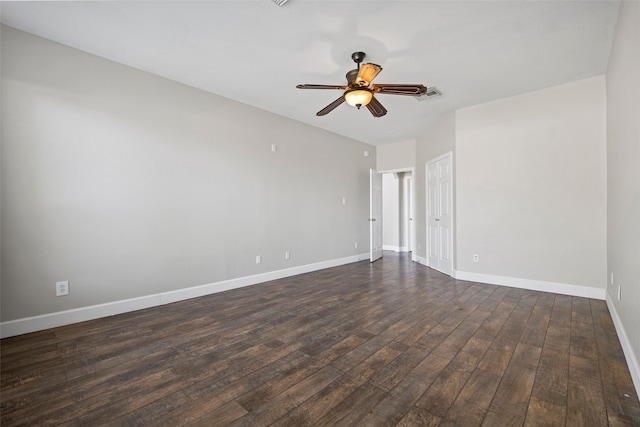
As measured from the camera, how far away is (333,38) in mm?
2621

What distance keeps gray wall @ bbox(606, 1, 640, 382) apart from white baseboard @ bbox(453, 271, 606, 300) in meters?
0.73

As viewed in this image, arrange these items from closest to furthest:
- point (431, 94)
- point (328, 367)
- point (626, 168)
→ point (328, 367)
point (626, 168)
point (431, 94)

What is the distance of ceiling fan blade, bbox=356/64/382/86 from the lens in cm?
245

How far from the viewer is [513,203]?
4066 mm

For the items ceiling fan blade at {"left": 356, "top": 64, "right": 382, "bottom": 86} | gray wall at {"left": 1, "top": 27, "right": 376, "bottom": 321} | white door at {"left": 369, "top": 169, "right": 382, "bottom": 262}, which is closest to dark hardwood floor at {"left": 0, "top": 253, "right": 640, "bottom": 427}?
gray wall at {"left": 1, "top": 27, "right": 376, "bottom": 321}

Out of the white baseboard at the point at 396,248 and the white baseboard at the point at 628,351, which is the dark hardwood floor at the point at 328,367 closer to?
the white baseboard at the point at 628,351

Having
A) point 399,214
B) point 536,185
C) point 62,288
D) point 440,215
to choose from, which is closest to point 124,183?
point 62,288

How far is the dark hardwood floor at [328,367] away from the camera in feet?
5.01

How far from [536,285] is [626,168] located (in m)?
2.25

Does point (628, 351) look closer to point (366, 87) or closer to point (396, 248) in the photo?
point (366, 87)

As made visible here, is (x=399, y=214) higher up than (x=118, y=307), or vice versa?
(x=399, y=214)

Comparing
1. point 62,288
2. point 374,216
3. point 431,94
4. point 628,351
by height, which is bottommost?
point 628,351

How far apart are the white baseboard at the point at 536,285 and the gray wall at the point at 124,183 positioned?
3023 millimetres

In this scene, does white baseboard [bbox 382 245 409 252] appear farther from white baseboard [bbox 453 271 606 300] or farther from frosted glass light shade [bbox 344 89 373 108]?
frosted glass light shade [bbox 344 89 373 108]
